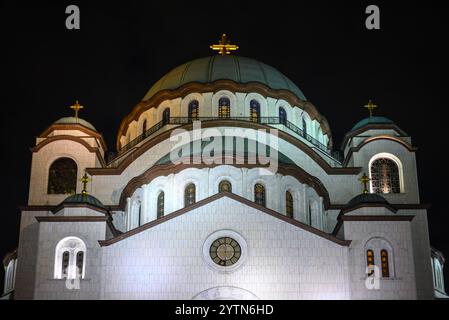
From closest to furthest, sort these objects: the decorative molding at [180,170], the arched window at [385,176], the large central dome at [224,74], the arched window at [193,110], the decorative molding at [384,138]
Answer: the decorative molding at [180,170] < the arched window at [385,176] < the decorative molding at [384,138] < the arched window at [193,110] < the large central dome at [224,74]

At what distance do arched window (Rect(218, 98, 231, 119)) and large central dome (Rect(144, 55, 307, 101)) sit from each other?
1.48 meters

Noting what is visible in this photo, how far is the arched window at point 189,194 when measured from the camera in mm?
44219

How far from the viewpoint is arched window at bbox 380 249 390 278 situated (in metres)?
38.6

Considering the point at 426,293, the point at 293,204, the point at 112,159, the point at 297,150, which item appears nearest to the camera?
the point at 426,293

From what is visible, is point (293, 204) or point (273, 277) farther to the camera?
point (293, 204)

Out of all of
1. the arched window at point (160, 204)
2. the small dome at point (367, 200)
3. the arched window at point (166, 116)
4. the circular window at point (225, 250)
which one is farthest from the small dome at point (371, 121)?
the circular window at point (225, 250)

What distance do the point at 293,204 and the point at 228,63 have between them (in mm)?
11992

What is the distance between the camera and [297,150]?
157ft

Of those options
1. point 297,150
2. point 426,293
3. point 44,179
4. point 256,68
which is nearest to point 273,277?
point 426,293

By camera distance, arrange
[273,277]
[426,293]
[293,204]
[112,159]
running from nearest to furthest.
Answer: [273,277] → [426,293] → [293,204] → [112,159]

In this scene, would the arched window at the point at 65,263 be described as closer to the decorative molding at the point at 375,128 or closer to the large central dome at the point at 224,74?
the large central dome at the point at 224,74

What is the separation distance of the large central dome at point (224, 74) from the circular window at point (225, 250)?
15.0 m

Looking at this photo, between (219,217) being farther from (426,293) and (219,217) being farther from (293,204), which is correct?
(426,293)

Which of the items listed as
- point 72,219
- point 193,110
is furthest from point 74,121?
point 72,219
